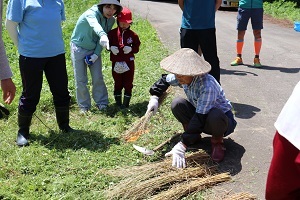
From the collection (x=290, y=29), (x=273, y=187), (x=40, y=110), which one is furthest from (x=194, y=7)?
(x=290, y=29)

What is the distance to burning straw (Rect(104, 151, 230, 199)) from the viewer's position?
3578 mm

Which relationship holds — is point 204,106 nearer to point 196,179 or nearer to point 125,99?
point 196,179

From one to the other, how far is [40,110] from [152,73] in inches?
80.4

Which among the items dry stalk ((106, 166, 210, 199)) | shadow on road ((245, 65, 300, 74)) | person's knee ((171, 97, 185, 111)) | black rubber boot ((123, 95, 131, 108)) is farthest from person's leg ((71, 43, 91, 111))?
shadow on road ((245, 65, 300, 74))

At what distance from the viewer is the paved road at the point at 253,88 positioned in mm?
4211

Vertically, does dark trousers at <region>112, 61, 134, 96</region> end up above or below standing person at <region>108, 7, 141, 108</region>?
below

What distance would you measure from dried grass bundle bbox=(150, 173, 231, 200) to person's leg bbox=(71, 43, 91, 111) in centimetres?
240

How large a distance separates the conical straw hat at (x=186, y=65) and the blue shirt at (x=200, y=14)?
1494 mm

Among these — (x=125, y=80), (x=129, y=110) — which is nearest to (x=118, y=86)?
(x=125, y=80)

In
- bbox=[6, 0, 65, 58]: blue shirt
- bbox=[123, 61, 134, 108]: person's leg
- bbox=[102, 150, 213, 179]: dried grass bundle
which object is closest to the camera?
bbox=[102, 150, 213, 179]: dried grass bundle

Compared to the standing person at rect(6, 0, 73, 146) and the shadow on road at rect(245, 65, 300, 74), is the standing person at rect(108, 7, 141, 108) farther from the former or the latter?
the shadow on road at rect(245, 65, 300, 74)

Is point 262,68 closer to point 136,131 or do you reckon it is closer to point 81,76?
point 81,76

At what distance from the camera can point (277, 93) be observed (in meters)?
6.48

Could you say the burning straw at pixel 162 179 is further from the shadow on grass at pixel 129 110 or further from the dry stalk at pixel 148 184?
the shadow on grass at pixel 129 110
